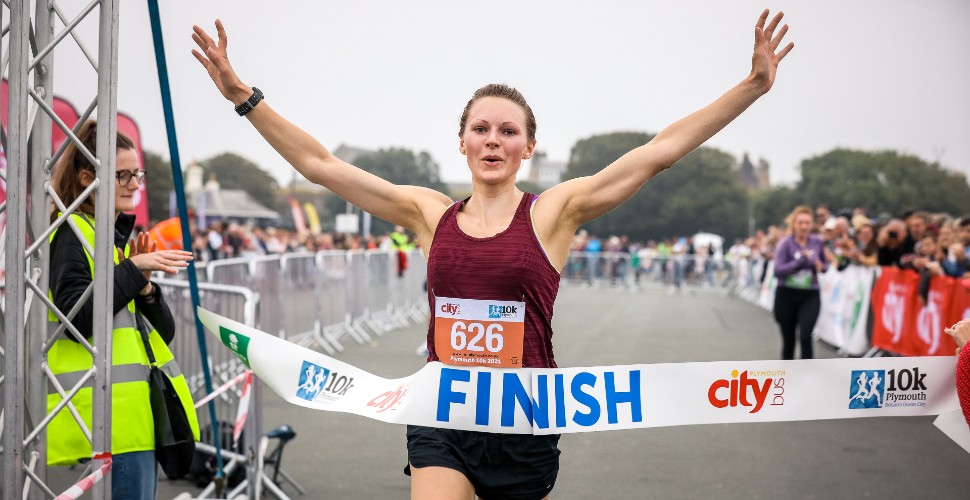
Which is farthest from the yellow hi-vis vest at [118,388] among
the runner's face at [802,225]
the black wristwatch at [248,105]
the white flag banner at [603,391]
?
the runner's face at [802,225]

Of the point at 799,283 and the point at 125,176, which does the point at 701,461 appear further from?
the point at 125,176

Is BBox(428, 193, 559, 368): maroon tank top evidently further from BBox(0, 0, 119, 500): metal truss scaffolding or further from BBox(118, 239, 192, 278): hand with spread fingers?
BBox(0, 0, 119, 500): metal truss scaffolding

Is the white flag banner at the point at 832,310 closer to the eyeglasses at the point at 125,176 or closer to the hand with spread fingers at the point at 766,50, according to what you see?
the hand with spread fingers at the point at 766,50

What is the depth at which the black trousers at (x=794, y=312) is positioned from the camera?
9562 millimetres

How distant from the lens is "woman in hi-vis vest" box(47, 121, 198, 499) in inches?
133

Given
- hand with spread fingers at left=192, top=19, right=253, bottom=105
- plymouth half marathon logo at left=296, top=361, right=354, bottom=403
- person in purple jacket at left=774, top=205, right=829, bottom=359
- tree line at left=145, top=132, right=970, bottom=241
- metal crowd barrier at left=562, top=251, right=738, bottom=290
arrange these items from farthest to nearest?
tree line at left=145, top=132, right=970, bottom=241 < metal crowd barrier at left=562, top=251, right=738, bottom=290 < person in purple jacket at left=774, top=205, right=829, bottom=359 < plymouth half marathon logo at left=296, top=361, right=354, bottom=403 < hand with spread fingers at left=192, top=19, right=253, bottom=105

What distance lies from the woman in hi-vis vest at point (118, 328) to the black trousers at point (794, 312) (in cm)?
739

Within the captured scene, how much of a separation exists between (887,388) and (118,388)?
9.25 ft

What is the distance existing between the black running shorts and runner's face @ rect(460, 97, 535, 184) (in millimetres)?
825

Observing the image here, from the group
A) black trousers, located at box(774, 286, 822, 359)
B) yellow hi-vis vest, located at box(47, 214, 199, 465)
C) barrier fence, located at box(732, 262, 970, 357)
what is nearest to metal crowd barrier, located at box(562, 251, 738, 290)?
barrier fence, located at box(732, 262, 970, 357)

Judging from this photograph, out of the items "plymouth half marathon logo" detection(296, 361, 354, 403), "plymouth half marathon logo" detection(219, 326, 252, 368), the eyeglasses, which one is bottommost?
"plymouth half marathon logo" detection(296, 361, 354, 403)

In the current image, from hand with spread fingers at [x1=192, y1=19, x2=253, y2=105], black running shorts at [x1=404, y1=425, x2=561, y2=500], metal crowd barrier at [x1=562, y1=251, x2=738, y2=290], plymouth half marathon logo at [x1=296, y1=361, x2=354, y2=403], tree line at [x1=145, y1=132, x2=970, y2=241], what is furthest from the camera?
tree line at [x1=145, y1=132, x2=970, y2=241]

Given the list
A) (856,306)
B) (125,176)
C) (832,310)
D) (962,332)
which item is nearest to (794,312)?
(856,306)

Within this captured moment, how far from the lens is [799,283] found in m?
9.62
